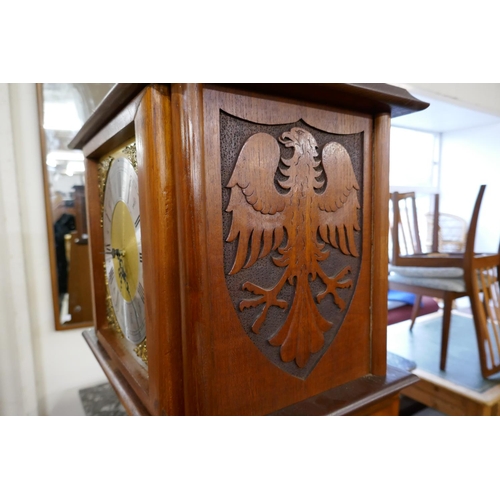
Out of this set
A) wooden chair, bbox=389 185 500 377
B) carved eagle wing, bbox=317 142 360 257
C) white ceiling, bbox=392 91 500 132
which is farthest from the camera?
white ceiling, bbox=392 91 500 132

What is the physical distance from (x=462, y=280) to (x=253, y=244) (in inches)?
56.7

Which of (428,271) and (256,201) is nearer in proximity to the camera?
(256,201)

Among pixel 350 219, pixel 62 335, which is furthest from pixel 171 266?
pixel 62 335

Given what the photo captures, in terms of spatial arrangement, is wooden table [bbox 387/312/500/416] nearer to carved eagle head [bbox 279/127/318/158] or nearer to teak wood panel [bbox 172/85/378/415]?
teak wood panel [bbox 172/85/378/415]

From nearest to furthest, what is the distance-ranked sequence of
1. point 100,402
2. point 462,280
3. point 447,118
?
point 100,402 → point 462,280 → point 447,118

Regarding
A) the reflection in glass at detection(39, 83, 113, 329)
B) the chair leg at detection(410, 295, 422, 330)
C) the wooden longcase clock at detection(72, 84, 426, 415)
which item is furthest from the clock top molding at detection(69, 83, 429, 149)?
the chair leg at detection(410, 295, 422, 330)

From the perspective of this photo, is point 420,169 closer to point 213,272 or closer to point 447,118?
point 447,118

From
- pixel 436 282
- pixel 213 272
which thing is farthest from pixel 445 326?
pixel 213 272

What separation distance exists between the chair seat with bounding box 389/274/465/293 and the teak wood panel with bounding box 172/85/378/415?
4.20ft

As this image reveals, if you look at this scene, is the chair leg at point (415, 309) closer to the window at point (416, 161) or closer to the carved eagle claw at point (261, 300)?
the window at point (416, 161)

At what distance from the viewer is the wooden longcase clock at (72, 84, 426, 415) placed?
435mm

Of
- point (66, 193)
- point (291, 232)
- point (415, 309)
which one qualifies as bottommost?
point (415, 309)

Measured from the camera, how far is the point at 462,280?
1.50 m
